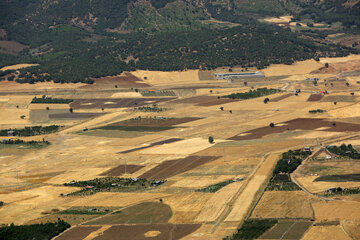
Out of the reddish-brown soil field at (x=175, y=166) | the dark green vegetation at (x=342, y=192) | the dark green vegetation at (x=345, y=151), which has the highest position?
the reddish-brown soil field at (x=175, y=166)

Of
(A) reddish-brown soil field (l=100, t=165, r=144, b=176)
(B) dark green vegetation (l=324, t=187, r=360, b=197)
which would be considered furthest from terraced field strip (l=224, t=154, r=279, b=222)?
(A) reddish-brown soil field (l=100, t=165, r=144, b=176)

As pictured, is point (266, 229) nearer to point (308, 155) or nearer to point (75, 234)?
point (75, 234)

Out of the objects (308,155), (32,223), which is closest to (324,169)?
(308,155)

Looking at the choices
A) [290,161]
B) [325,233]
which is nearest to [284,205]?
[325,233]

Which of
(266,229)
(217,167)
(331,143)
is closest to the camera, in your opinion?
(266,229)

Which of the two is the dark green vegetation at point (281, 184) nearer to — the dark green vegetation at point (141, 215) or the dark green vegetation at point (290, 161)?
the dark green vegetation at point (290, 161)

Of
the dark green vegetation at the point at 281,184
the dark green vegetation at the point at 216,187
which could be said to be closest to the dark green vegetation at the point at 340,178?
the dark green vegetation at the point at 281,184
